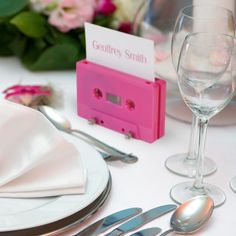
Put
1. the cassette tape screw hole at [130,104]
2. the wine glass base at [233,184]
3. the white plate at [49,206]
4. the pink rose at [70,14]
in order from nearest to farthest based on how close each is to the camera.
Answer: the white plate at [49,206] < the wine glass base at [233,184] < the cassette tape screw hole at [130,104] < the pink rose at [70,14]

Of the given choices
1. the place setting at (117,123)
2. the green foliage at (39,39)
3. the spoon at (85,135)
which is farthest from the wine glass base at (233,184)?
the green foliage at (39,39)

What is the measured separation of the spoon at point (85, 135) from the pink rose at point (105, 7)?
27 centimetres

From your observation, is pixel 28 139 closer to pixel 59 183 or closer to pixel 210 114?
pixel 59 183

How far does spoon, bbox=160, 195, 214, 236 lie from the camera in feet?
2.32

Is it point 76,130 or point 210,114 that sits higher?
point 210,114

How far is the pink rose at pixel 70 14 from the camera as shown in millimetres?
1133

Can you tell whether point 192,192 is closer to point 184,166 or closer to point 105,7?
point 184,166

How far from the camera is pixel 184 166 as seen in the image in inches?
33.9

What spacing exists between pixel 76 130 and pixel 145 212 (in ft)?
0.77

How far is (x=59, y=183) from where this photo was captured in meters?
0.74

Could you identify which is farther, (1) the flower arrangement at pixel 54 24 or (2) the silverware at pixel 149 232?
(1) the flower arrangement at pixel 54 24

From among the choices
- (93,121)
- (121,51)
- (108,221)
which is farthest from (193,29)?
(108,221)

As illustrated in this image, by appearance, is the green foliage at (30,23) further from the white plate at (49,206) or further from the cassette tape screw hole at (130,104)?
the white plate at (49,206)

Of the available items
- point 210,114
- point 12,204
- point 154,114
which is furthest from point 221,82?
point 12,204
